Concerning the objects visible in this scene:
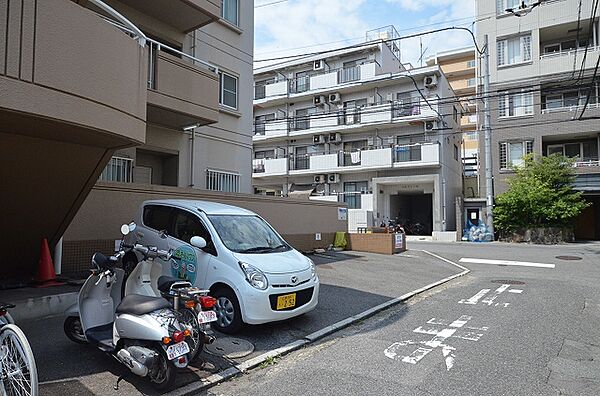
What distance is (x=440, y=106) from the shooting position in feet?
A: 84.1

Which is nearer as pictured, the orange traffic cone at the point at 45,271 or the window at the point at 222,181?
the orange traffic cone at the point at 45,271

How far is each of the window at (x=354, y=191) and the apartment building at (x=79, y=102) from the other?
1830 cm

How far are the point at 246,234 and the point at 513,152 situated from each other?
2288 cm

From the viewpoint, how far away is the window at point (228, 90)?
40.7 feet

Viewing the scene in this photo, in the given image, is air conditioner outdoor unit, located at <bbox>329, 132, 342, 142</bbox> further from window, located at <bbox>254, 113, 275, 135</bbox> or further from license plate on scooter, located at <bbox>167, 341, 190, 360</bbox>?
license plate on scooter, located at <bbox>167, 341, 190, 360</bbox>

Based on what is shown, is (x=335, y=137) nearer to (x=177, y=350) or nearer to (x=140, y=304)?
(x=140, y=304)

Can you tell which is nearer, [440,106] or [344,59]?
[440,106]

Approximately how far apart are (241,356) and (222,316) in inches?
36.2

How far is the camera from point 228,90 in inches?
500

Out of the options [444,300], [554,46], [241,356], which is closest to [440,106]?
[554,46]

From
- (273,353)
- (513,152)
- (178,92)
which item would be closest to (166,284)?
(273,353)

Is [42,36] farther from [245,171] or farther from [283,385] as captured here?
[245,171]

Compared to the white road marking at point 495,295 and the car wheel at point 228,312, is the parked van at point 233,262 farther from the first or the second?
the white road marking at point 495,295

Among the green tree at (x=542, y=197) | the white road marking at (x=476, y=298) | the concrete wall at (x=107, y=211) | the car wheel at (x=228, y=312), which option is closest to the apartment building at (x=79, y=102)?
the concrete wall at (x=107, y=211)
